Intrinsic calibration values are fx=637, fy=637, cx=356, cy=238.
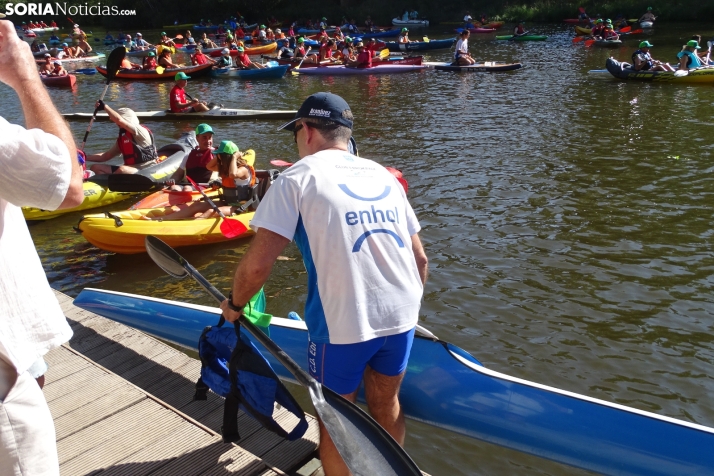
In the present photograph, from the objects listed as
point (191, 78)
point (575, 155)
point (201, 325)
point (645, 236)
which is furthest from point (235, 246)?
point (191, 78)

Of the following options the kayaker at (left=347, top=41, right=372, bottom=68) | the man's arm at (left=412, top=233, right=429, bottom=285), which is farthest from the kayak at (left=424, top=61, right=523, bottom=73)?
the man's arm at (left=412, top=233, right=429, bottom=285)

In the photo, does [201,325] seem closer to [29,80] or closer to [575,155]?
[29,80]

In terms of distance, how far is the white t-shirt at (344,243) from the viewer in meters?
2.29

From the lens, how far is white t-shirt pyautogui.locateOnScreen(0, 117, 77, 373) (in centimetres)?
153

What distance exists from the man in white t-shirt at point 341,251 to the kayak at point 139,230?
4.51m

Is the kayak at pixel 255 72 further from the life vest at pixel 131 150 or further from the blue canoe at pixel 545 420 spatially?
the blue canoe at pixel 545 420

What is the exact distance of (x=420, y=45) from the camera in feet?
87.7

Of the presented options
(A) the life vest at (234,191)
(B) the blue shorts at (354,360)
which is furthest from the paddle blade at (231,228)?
(B) the blue shorts at (354,360)

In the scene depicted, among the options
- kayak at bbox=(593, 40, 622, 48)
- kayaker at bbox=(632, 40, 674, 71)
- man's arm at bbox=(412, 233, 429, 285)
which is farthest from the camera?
kayak at bbox=(593, 40, 622, 48)

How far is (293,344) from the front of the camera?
12.8 ft

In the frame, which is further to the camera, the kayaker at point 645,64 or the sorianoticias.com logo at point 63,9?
the sorianoticias.com logo at point 63,9

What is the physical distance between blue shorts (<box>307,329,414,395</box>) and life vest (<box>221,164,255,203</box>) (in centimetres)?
526

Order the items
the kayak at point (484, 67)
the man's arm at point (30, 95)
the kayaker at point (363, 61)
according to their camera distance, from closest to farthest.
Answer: the man's arm at point (30, 95) < the kayak at point (484, 67) < the kayaker at point (363, 61)

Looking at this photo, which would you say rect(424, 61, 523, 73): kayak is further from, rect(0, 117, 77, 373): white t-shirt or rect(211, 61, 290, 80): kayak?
rect(0, 117, 77, 373): white t-shirt
